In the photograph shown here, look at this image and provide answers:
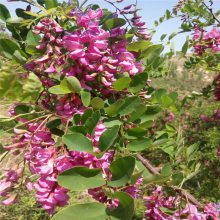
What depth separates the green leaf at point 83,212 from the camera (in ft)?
1.66

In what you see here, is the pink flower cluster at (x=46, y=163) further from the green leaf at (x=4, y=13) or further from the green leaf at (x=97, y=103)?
the green leaf at (x=4, y=13)

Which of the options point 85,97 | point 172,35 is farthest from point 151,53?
point 172,35

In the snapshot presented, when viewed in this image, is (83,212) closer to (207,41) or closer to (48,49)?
(48,49)

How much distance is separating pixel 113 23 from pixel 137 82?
0.17m

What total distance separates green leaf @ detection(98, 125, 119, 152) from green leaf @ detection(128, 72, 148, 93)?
0.26 metres

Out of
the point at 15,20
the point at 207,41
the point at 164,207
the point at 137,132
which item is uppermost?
the point at 15,20

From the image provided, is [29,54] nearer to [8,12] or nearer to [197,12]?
[8,12]

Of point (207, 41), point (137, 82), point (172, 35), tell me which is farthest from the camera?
point (207, 41)

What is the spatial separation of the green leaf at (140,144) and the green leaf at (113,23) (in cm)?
31

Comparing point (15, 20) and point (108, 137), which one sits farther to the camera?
point (15, 20)

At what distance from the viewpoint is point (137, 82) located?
2.86 feet

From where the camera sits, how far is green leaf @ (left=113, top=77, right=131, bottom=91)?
79cm

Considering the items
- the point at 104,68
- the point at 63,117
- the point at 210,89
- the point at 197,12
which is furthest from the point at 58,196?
the point at 197,12

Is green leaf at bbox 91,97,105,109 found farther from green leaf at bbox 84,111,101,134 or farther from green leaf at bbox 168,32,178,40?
green leaf at bbox 168,32,178,40
